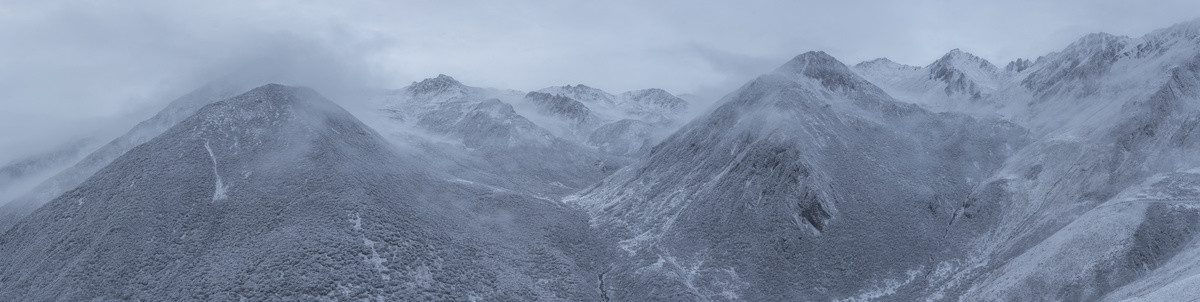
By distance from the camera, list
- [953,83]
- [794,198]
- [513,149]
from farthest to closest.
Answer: [953,83] → [513,149] → [794,198]

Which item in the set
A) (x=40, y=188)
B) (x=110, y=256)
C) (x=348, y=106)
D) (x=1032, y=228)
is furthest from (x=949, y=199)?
(x=348, y=106)

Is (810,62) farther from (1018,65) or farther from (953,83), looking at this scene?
(1018,65)

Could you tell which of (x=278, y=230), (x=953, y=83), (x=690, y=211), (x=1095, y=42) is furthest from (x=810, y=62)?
(x=278, y=230)

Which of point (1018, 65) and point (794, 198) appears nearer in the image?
point (794, 198)

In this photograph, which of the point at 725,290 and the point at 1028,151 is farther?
the point at 1028,151

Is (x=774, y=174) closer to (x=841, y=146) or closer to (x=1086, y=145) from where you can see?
(x=841, y=146)
